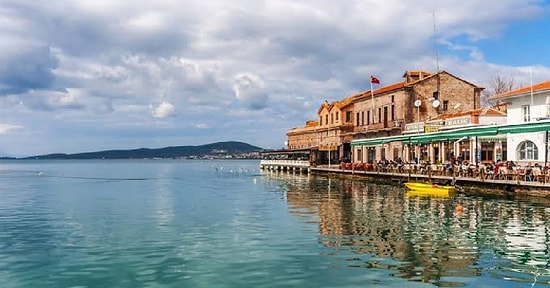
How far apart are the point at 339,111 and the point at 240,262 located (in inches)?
3222

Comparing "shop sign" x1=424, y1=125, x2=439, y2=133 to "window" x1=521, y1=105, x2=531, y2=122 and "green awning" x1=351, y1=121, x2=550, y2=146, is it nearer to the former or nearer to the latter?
"green awning" x1=351, y1=121, x2=550, y2=146

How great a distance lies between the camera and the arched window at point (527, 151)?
1800 inches

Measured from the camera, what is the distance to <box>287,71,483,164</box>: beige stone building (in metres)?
78.2

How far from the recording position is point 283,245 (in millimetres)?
22484

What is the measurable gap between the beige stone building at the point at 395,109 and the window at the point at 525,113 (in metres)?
19.5

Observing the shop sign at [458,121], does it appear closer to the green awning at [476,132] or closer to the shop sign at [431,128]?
the shop sign at [431,128]

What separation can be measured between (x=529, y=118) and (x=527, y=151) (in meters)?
4.72

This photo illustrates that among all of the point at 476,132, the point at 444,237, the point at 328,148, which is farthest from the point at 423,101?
the point at 444,237

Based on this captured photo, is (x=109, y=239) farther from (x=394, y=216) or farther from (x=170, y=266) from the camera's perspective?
(x=394, y=216)

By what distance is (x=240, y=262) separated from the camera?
19.1 meters

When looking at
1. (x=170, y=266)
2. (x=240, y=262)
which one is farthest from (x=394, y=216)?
(x=170, y=266)

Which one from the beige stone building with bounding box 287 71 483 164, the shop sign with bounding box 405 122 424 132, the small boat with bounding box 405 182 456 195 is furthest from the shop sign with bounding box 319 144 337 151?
the small boat with bounding box 405 182 456 195

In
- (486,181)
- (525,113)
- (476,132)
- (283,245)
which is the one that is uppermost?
(525,113)

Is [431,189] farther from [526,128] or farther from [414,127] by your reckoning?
[414,127]
